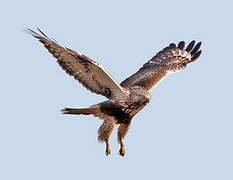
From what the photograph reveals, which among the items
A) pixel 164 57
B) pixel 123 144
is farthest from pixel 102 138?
pixel 164 57

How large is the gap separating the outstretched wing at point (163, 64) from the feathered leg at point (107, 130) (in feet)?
4.33

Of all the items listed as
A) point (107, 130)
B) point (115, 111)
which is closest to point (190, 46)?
point (115, 111)

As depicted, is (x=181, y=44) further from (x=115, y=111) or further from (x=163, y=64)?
(x=115, y=111)

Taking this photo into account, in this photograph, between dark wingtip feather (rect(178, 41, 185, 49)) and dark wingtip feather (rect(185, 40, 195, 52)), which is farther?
dark wingtip feather (rect(178, 41, 185, 49))

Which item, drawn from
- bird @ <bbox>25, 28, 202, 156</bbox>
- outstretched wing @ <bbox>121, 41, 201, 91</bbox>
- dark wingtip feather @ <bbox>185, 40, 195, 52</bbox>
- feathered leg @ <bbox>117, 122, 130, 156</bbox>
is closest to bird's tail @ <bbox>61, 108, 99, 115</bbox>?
bird @ <bbox>25, 28, 202, 156</bbox>

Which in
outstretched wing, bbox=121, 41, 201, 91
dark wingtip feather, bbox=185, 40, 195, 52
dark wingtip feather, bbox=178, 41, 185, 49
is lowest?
outstretched wing, bbox=121, 41, 201, 91

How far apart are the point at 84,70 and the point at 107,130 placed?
1365 millimetres

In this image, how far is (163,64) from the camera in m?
16.7

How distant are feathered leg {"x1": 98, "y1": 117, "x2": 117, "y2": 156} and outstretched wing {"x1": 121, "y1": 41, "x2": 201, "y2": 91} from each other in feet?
4.33

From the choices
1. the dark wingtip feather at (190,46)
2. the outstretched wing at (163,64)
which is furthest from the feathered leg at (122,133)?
the dark wingtip feather at (190,46)

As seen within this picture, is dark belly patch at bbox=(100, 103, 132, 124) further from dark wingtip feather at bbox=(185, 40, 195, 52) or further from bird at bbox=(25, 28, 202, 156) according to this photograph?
dark wingtip feather at bbox=(185, 40, 195, 52)

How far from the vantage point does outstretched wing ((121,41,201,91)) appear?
51.1 feet

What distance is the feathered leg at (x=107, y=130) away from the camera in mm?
14172

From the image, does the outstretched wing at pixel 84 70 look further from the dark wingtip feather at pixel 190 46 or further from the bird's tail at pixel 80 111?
the dark wingtip feather at pixel 190 46
